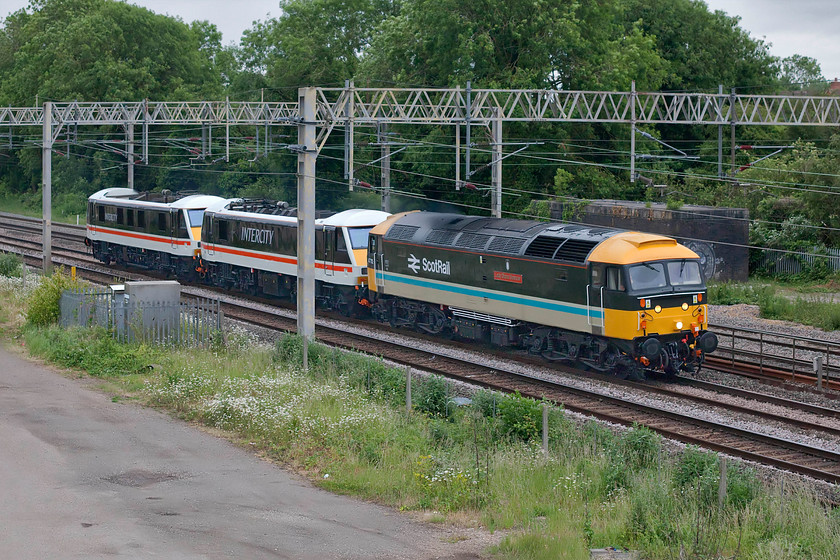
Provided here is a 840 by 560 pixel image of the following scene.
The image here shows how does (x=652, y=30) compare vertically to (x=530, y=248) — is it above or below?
above

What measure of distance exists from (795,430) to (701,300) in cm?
501

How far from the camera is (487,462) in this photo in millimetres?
13289

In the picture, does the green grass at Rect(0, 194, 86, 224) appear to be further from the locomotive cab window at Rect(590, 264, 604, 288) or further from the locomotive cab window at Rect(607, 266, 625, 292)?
the locomotive cab window at Rect(607, 266, 625, 292)

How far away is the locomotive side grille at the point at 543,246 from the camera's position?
23328 mm

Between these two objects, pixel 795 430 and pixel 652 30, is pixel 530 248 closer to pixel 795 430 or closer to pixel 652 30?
pixel 795 430

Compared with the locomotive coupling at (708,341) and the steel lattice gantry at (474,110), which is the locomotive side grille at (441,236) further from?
the locomotive coupling at (708,341)

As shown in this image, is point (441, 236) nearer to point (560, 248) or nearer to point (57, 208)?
point (560, 248)

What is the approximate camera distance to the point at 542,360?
24672mm

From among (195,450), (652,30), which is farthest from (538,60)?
(195,450)

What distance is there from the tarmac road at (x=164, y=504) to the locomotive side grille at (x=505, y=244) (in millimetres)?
10344

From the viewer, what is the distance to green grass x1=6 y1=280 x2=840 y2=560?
1067 centimetres

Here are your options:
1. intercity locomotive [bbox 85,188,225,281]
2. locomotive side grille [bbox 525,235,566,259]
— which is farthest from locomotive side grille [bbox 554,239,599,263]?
intercity locomotive [bbox 85,188,225,281]

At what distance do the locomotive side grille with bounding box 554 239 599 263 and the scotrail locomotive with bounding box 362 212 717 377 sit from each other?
28 millimetres

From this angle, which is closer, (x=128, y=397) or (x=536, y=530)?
(x=536, y=530)
